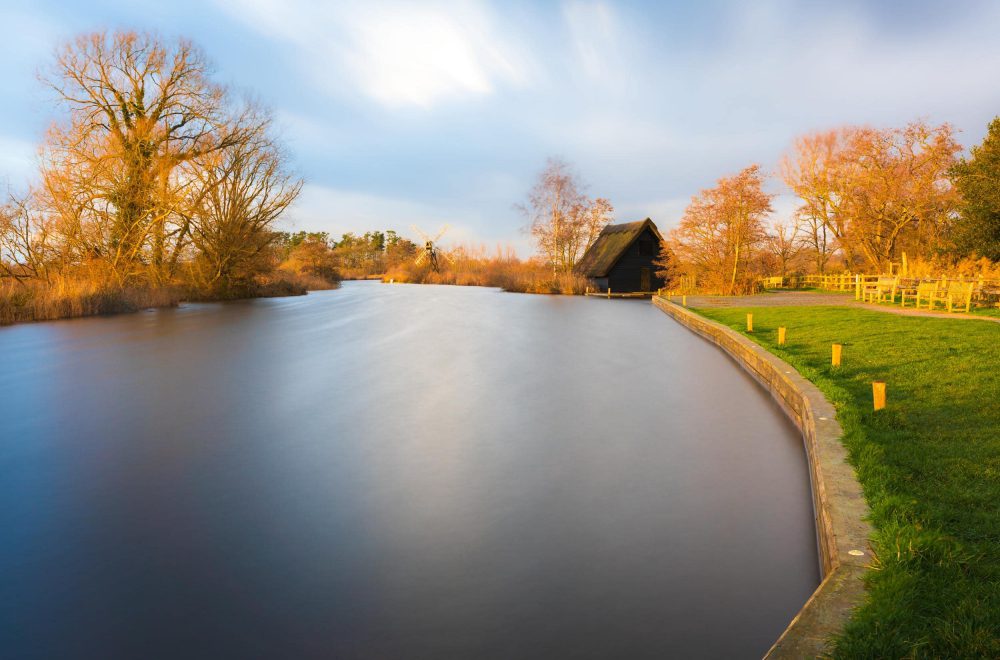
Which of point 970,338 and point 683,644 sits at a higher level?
point 970,338

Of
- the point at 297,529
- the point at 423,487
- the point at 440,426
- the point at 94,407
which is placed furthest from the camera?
the point at 94,407

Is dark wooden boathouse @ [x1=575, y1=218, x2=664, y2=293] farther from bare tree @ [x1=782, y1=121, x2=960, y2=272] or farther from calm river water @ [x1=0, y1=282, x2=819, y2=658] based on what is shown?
calm river water @ [x1=0, y1=282, x2=819, y2=658]

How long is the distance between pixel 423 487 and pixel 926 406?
17.0 ft

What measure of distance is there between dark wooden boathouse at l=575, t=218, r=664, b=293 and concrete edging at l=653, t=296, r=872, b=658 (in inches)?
1300

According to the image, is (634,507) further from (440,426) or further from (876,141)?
(876,141)

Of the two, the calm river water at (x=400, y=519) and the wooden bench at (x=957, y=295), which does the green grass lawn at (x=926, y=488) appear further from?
the wooden bench at (x=957, y=295)

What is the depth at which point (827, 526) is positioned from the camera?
152 inches

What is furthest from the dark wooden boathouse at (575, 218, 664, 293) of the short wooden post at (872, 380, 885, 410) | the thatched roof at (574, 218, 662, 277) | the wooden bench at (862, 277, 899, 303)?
the short wooden post at (872, 380, 885, 410)

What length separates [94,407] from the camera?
8.39m

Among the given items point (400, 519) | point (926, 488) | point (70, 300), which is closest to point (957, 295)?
point (926, 488)

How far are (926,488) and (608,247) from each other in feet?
128

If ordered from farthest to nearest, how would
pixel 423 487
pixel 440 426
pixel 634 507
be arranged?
pixel 440 426
pixel 423 487
pixel 634 507

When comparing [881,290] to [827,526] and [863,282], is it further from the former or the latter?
A: [827,526]

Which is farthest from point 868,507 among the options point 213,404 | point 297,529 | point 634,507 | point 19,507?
point 213,404
